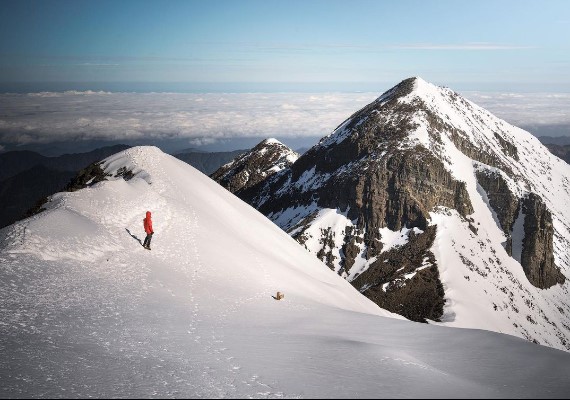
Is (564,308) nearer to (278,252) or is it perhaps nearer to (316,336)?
(278,252)

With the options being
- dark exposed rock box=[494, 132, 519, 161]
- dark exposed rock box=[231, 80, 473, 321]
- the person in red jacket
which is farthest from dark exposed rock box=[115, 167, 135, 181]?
dark exposed rock box=[494, 132, 519, 161]

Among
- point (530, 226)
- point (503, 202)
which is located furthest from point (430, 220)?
point (530, 226)

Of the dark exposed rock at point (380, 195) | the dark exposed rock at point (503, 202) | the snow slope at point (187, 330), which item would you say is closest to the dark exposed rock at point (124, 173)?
the snow slope at point (187, 330)

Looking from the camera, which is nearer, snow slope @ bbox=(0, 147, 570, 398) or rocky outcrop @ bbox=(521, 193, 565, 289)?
snow slope @ bbox=(0, 147, 570, 398)

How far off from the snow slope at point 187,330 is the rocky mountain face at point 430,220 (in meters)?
80.2

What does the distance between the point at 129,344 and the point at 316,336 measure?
717 cm

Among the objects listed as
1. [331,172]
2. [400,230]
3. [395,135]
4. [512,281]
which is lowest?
[512,281]

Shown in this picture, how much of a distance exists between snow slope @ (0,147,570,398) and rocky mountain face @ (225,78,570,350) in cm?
8023

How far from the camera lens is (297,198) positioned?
142 m

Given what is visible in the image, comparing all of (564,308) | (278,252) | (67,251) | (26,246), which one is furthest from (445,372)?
(564,308)

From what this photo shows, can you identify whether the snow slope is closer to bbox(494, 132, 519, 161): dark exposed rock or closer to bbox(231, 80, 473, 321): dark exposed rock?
bbox(231, 80, 473, 321): dark exposed rock

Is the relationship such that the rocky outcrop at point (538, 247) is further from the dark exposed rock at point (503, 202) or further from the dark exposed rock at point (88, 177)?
the dark exposed rock at point (88, 177)

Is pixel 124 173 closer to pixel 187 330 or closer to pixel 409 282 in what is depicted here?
pixel 187 330

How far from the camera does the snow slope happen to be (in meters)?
9.79
